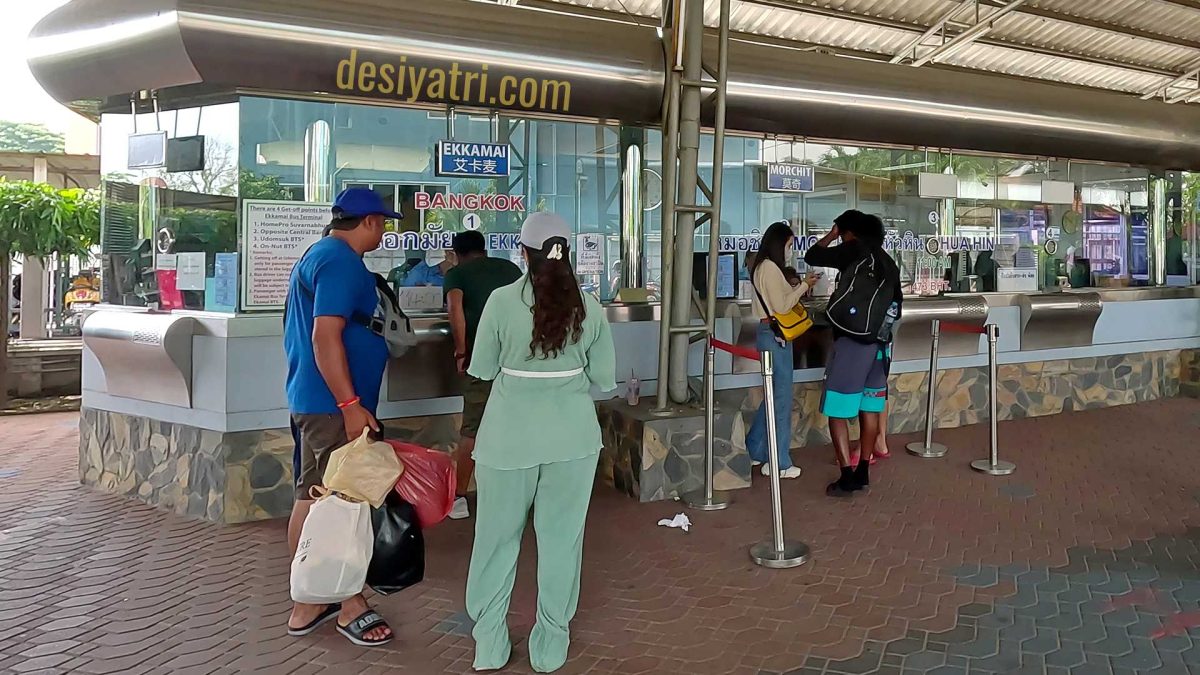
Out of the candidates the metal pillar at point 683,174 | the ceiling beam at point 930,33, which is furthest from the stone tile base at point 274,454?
the ceiling beam at point 930,33


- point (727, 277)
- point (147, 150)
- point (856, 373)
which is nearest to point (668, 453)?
point (856, 373)

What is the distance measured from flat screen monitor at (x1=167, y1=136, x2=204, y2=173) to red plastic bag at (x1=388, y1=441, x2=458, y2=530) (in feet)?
8.05

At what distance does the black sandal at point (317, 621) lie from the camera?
116 inches

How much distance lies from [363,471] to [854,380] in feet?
10.1

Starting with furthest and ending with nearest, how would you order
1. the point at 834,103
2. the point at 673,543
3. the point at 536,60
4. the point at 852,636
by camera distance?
the point at 834,103, the point at 536,60, the point at 673,543, the point at 852,636

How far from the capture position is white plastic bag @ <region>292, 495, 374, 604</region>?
261 cm

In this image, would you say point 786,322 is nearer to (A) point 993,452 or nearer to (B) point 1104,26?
(A) point 993,452

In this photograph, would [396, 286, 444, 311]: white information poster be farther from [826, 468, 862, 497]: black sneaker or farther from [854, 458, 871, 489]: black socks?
[854, 458, 871, 489]: black socks

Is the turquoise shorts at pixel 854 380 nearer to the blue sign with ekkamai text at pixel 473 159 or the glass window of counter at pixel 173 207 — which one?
the blue sign with ekkamai text at pixel 473 159

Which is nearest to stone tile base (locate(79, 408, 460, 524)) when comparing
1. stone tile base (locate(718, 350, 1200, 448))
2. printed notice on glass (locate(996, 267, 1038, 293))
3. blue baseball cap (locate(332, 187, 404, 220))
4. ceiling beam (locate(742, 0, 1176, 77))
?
blue baseball cap (locate(332, 187, 404, 220))

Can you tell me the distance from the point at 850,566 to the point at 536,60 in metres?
3.02

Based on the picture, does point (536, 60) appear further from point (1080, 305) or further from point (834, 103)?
point (1080, 305)

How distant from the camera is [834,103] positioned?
5270mm

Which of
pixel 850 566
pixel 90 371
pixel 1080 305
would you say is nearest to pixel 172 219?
pixel 90 371
